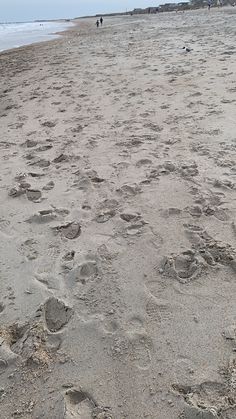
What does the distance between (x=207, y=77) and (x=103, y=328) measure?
20.4ft

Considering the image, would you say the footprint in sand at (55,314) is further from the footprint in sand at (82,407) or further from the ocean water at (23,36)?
the ocean water at (23,36)

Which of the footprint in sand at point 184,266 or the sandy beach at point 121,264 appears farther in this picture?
the footprint in sand at point 184,266

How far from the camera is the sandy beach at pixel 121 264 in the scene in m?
2.03

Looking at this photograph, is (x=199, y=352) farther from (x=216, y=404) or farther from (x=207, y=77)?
(x=207, y=77)

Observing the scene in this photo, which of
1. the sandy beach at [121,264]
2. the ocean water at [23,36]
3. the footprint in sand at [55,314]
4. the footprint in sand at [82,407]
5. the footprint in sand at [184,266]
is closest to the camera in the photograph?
the footprint in sand at [82,407]

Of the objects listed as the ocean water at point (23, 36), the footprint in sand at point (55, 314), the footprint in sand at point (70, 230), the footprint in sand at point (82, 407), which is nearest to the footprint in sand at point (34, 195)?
the footprint in sand at point (70, 230)

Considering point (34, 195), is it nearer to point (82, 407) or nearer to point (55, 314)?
point (55, 314)

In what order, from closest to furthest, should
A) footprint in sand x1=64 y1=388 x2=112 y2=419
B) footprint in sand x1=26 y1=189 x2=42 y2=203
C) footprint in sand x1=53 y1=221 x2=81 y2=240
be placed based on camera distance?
footprint in sand x1=64 y1=388 x2=112 y2=419 < footprint in sand x1=53 y1=221 x2=81 y2=240 < footprint in sand x1=26 y1=189 x2=42 y2=203

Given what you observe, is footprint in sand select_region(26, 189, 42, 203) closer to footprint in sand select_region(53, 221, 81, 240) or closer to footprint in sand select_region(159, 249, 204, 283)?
footprint in sand select_region(53, 221, 81, 240)

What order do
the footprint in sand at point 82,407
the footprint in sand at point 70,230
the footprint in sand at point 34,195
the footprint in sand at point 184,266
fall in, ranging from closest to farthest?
the footprint in sand at point 82,407 → the footprint in sand at point 184,266 → the footprint in sand at point 70,230 → the footprint in sand at point 34,195

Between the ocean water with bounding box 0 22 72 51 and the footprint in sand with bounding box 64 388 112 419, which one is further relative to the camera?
the ocean water with bounding box 0 22 72 51

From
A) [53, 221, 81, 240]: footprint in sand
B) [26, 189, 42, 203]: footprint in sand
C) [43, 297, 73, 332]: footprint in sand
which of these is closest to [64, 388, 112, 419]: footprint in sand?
[43, 297, 73, 332]: footprint in sand

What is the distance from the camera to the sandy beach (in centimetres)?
203

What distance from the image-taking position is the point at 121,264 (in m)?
2.88
